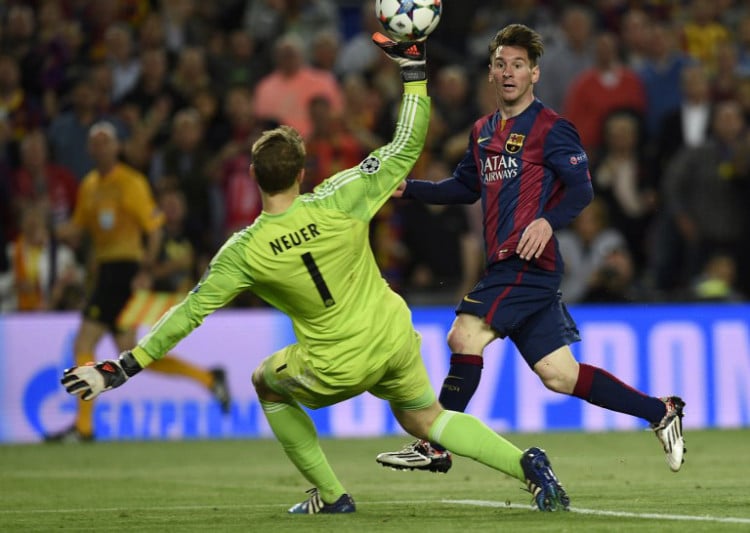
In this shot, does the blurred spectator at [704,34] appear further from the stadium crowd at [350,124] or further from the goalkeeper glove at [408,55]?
the goalkeeper glove at [408,55]

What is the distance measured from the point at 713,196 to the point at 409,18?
26.8ft

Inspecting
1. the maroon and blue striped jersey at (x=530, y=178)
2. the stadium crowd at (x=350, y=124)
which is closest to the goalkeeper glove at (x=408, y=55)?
the maroon and blue striped jersey at (x=530, y=178)

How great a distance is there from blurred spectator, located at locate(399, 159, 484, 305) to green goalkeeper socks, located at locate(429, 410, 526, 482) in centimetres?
756

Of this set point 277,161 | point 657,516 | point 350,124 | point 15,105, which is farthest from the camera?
point 15,105

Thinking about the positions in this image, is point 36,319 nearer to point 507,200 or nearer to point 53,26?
point 53,26

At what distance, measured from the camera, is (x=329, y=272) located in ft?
22.5

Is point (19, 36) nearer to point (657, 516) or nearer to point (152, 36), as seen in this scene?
point (152, 36)

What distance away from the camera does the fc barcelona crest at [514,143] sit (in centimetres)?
770

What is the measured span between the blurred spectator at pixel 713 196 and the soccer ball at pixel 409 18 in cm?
788

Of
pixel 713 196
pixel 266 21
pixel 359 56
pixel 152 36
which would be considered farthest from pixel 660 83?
pixel 152 36

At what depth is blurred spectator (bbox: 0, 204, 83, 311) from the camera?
14.5 metres

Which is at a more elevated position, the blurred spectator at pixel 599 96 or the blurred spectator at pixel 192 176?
the blurred spectator at pixel 599 96

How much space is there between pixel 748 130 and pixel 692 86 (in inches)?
28.6

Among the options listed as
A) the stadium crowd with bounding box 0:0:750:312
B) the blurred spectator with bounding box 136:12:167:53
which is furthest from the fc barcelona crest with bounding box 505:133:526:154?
the blurred spectator with bounding box 136:12:167:53
